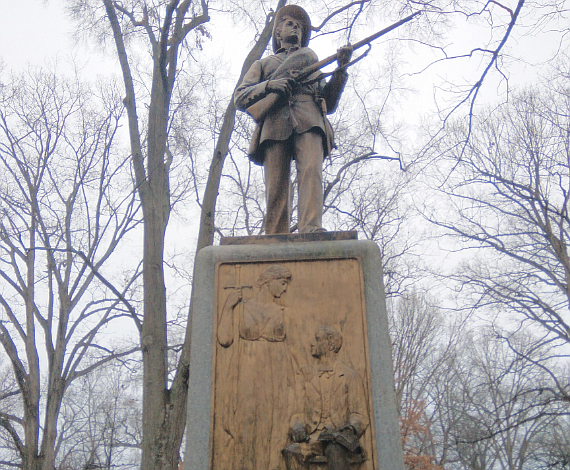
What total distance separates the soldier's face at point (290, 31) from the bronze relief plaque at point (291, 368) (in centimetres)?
215

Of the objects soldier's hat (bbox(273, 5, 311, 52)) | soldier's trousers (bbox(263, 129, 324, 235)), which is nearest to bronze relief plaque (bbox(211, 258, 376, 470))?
soldier's trousers (bbox(263, 129, 324, 235))

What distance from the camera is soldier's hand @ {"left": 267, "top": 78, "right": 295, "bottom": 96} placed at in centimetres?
389

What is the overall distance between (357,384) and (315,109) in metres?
2.19

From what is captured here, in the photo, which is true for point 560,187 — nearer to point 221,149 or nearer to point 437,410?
point 221,149

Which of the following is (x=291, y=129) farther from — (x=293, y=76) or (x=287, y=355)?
(x=287, y=355)

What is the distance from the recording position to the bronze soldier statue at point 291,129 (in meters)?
3.90

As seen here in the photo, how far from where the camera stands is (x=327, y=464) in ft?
9.01

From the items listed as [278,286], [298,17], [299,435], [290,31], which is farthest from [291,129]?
[299,435]

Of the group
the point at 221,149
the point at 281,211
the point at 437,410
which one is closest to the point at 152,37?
the point at 221,149

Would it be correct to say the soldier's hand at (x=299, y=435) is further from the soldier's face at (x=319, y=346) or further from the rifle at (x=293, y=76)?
the rifle at (x=293, y=76)

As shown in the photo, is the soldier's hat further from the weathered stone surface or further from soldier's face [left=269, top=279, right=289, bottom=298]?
soldier's face [left=269, top=279, right=289, bottom=298]

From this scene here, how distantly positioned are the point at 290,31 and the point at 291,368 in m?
2.88

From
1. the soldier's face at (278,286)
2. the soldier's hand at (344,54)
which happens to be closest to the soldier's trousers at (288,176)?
the soldier's hand at (344,54)

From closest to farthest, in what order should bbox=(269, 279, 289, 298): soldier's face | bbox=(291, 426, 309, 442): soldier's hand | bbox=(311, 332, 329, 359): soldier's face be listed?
bbox=(291, 426, 309, 442): soldier's hand < bbox=(311, 332, 329, 359): soldier's face < bbox=(269, 279, 289, 298): soldier's face
